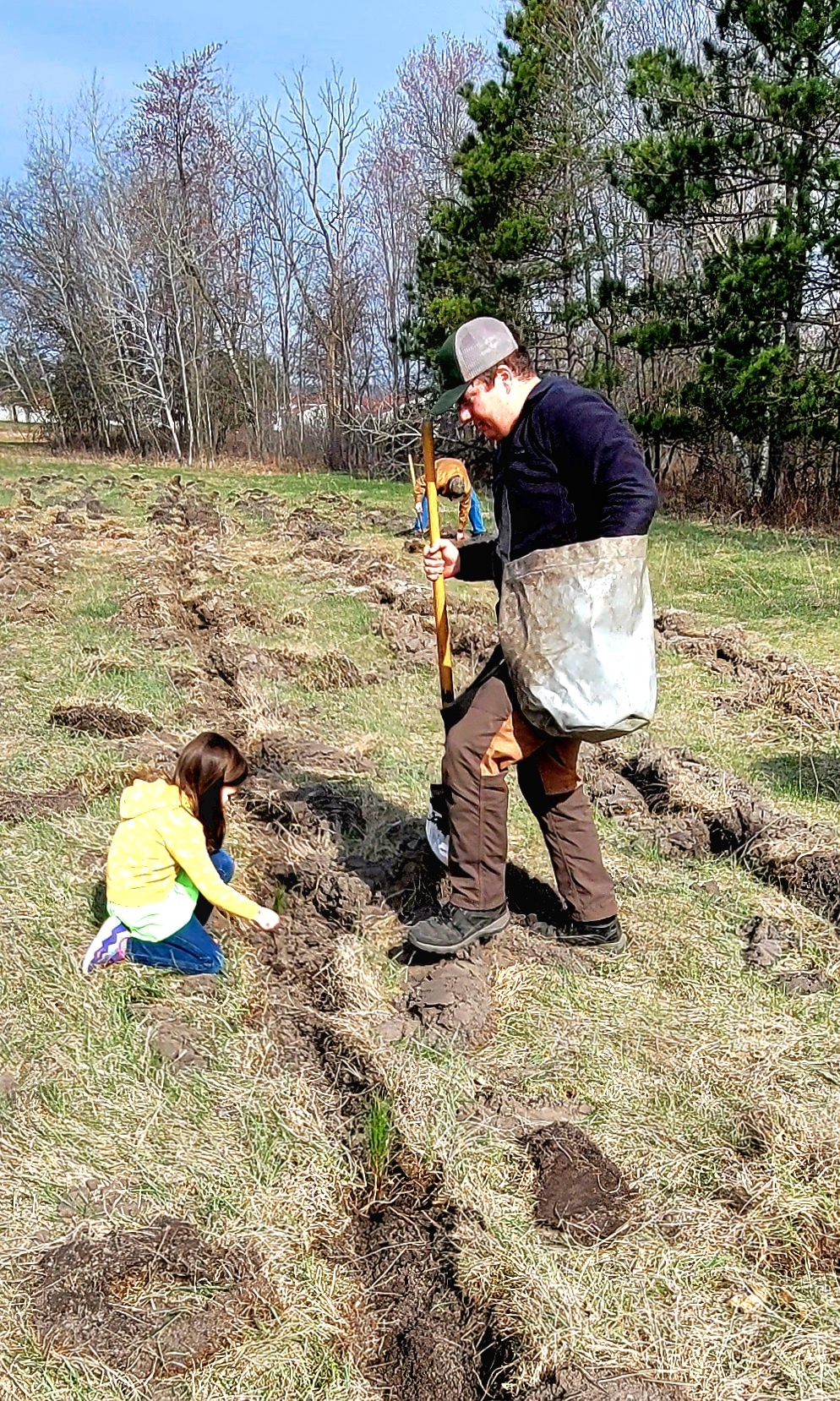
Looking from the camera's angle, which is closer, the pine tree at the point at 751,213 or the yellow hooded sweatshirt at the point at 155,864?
the yellow hooded sweatshirt at the point at 155,864

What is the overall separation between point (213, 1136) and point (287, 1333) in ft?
2.21

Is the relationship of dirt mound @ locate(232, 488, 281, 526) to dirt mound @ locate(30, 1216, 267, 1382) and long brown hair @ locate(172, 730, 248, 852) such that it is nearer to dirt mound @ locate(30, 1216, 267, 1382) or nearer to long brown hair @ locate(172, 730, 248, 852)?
long brown hair @ locate(172, 730, 248, 852)

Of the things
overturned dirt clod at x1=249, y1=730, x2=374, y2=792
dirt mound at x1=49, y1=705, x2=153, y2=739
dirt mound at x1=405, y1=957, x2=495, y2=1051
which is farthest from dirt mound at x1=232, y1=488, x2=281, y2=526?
dirt mound at x1=405, y1=957, x2=495, y2=1051

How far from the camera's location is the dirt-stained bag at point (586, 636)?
327 cm

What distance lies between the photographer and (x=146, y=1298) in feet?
8.23

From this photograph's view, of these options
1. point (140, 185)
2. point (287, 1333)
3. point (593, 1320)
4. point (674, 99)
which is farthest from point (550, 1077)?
point (140, 185)

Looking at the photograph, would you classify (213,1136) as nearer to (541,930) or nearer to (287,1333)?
(287,1333)

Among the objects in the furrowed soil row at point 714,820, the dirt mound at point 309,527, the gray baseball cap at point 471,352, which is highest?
the gray baseball cap at point 471,352

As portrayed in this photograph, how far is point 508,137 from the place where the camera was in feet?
71.8

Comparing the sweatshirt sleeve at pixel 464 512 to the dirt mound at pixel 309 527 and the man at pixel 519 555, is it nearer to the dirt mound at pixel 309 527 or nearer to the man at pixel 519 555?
the dirt mound at pixel 309 527

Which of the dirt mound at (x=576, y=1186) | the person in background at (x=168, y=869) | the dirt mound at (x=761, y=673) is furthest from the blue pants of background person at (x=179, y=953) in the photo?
the dirt mound at (x=761, y=673)

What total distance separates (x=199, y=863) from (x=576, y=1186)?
162 cm

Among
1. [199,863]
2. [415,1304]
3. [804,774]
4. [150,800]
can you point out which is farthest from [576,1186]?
[804,774]

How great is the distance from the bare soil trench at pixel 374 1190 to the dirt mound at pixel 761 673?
2.90m
